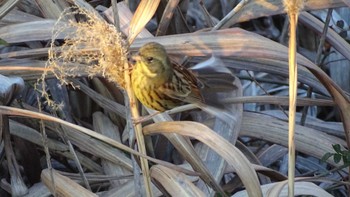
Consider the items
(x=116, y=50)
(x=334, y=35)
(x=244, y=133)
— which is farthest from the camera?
(x=334, y=35)

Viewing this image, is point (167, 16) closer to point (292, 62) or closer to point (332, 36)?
point (332, 36)

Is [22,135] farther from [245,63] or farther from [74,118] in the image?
[245,63]

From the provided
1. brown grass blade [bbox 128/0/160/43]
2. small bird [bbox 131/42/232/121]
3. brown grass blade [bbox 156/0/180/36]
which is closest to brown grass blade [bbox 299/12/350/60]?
brown grass blade [bbox 156/0/180/36]

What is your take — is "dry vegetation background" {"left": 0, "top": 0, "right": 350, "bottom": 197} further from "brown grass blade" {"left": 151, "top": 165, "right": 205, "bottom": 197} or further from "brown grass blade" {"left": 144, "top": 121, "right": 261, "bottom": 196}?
"brown grass blade" {"left": 144, "top": 121, "right": 261, "bottom": 196}

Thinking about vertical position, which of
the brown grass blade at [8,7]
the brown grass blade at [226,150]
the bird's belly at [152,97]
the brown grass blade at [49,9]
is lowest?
the brown grass blade at [226,150]

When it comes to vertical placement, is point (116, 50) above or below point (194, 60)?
below

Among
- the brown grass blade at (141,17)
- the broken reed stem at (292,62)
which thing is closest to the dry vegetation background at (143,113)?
the brown grass blade at (141,17)

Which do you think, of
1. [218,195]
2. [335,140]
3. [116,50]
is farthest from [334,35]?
[116,50]

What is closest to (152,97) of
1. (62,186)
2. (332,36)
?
(62,186)

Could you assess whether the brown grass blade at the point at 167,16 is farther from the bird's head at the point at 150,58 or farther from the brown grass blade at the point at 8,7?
the bird's head at the point at 150,58
